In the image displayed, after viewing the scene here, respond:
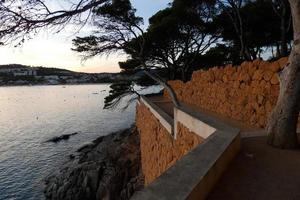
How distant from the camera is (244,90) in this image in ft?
26.8

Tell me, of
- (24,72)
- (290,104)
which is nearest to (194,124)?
(290,104)

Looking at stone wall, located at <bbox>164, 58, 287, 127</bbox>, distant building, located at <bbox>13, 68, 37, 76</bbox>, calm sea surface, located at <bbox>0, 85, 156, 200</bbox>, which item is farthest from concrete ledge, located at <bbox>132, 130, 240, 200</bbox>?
distant building, located at <bbox>13, 68, 37, 76</bbox>

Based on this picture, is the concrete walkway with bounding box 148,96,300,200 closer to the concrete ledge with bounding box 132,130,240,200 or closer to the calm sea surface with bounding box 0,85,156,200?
the concrete ledge with bounding box 132,130,240,200

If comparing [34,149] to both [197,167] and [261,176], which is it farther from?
[197,167]

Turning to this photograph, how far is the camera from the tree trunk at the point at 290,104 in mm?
4637

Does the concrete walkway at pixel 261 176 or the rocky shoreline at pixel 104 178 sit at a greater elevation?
the concrete walkway at pixel 261 176

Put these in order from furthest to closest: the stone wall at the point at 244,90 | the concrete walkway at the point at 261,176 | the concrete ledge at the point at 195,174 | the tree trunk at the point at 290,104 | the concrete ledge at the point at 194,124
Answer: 1. the stone wall at the point at 244,90
2. the concrete ledge at the point at 194,124
3. the tree trunk at the point at 290,104
4. the concrete walkway at the point at 261,176
5. the concrete ledge at the point at 195,174

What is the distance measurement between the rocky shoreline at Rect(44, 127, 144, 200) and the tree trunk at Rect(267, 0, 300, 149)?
940 centimetres

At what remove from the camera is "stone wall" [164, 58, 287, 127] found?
689cm

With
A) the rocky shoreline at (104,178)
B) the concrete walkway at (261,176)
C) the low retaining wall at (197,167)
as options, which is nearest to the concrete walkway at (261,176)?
the concrete walkway at (261,176)

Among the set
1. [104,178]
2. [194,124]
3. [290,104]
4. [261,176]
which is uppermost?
[290,104]

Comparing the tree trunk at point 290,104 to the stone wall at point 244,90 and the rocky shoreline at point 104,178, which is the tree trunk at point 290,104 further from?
the rocky shoreline at point 104,178

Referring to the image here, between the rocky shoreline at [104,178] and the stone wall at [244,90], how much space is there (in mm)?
5291

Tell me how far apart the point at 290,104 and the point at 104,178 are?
13547mm
